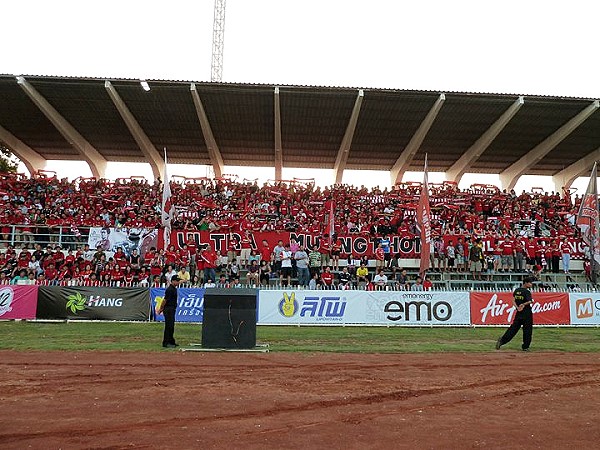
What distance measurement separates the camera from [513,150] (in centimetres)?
4022

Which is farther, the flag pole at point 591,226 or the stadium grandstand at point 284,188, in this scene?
the stadium grandstand at point 284,188

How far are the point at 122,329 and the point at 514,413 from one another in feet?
44.5

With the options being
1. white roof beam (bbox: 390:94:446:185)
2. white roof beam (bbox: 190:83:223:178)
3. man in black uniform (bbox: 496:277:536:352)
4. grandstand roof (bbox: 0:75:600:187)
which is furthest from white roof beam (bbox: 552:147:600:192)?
man in black uniform (bbox: 496:277:536:352)

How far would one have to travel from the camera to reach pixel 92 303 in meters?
19.6

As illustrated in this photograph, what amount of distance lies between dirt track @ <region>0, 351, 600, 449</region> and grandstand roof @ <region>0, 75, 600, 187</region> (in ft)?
77.8

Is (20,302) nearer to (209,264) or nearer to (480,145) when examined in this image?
(209,264)

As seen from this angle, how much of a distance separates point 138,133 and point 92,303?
19226 mm

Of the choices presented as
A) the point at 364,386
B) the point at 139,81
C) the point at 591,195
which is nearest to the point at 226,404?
the point at 364,386

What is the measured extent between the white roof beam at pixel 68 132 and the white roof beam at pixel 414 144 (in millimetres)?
23166

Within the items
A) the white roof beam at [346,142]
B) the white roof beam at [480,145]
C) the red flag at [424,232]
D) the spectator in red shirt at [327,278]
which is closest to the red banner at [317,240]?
the spectator in red shirt at [327,278]

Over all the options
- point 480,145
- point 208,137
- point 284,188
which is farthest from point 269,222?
point 480,145

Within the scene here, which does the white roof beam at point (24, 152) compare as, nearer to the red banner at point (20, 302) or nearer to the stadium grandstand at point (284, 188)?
the stadium grandstand at point (284, 188)

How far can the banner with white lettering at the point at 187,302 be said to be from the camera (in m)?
19.5

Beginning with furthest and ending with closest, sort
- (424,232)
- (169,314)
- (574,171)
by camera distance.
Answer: (574,171)
(424,232)
(169,314)
